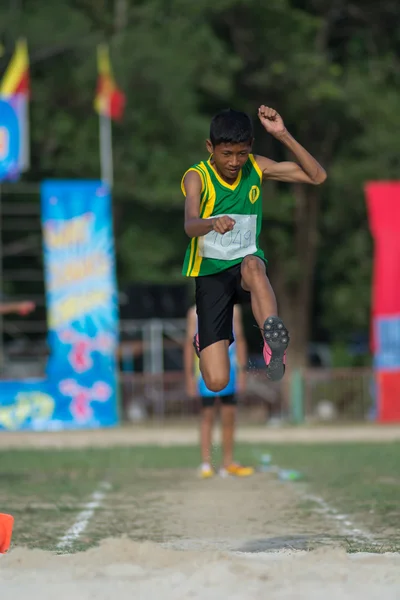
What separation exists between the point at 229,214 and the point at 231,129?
0.55 m

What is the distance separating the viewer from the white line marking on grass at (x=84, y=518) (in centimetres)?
820

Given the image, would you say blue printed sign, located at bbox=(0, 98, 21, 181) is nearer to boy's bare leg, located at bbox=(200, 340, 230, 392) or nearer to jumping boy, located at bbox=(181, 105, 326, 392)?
jumping boy, located at bbox=(181, 105, 326, 392)

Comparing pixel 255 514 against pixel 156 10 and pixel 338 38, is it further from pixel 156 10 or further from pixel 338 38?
pixel 338 38

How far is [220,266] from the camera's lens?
805 centimetres

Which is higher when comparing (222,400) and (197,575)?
(222,400)

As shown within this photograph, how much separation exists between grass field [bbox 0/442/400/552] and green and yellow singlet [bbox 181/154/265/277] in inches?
71.8

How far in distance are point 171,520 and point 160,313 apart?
1911 centimetres

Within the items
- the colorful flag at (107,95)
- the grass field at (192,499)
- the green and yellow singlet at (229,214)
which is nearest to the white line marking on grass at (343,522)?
the grass field at (192,499)

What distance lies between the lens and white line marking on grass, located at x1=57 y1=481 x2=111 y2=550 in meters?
8.20

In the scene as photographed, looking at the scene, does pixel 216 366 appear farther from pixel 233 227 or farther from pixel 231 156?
pixel 231 156

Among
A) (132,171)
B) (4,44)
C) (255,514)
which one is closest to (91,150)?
(132,171)

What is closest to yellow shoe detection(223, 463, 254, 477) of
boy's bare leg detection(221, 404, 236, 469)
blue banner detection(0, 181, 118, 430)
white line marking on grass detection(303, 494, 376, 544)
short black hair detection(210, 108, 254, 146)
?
boy's bare leg detection(221, 404, 236, 469)

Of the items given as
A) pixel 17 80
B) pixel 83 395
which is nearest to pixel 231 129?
pixel 83 395

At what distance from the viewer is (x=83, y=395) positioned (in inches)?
993
